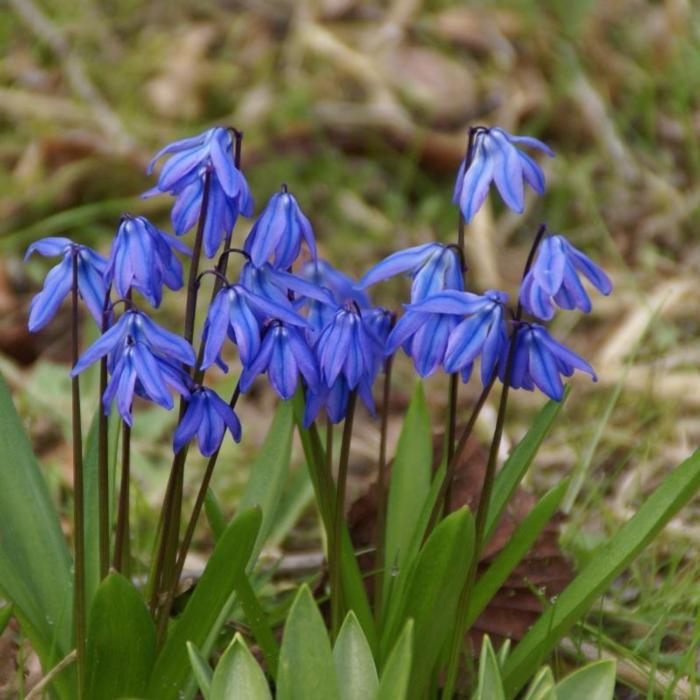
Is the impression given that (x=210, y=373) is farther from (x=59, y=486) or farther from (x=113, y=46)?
(x=113, y=46)

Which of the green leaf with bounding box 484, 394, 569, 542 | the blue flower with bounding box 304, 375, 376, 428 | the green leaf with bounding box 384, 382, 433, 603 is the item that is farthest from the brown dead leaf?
the blue flower with bounding box 304, 375, 376, 428

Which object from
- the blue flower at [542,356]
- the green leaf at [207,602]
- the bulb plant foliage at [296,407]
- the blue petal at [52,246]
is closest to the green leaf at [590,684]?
the bulb plant foliage at [296,407]

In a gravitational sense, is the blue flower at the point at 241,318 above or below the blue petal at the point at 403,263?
below

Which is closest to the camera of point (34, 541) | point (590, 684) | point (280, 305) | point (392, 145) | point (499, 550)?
point (280, 305)

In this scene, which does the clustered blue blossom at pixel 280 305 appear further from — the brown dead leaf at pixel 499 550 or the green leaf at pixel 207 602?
the brown dead leaf at pixel 499 550

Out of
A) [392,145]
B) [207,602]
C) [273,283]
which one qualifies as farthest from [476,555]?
[392,145]

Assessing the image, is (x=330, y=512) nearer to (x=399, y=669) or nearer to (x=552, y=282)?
(x=399, y=669)

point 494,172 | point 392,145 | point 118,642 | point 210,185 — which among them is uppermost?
point 494,172
